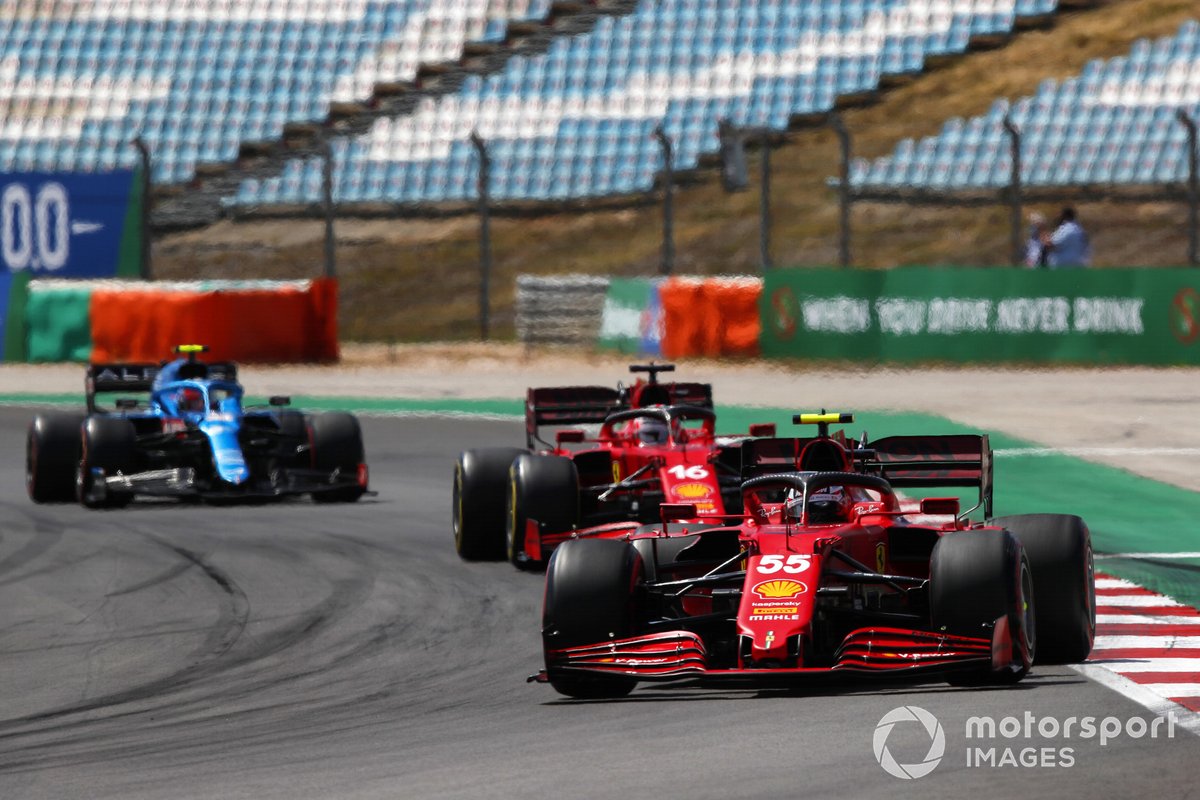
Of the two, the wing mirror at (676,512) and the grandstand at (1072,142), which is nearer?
the wing mirror at (676,512)

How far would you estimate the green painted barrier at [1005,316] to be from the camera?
26.5m

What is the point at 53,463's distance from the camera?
52.1 ft

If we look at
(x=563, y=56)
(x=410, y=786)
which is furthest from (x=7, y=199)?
(x=410, y=786)

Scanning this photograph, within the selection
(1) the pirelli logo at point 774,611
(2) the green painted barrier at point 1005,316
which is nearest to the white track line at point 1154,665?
(1) the pirelli logo at point 774,611

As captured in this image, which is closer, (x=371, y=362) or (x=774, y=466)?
(x=774, y=466)

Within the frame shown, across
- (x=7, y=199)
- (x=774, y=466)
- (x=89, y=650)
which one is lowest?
(x=89, y=650)

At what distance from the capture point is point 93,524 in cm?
1470

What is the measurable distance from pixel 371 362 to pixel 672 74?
427 inches

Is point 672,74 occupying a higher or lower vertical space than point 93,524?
higher

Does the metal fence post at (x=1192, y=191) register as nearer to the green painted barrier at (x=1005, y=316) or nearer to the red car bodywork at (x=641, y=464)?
the green painted barrier at (x=1005, y=316)

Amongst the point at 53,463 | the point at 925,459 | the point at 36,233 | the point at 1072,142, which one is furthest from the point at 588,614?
the point at 1072,142

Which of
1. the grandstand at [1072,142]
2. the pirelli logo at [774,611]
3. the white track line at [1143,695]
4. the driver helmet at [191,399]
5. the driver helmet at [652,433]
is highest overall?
the grandstand at [1072,142]

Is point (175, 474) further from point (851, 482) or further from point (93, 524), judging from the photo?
point (851, 482)

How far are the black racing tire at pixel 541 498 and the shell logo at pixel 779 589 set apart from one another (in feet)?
12.7
